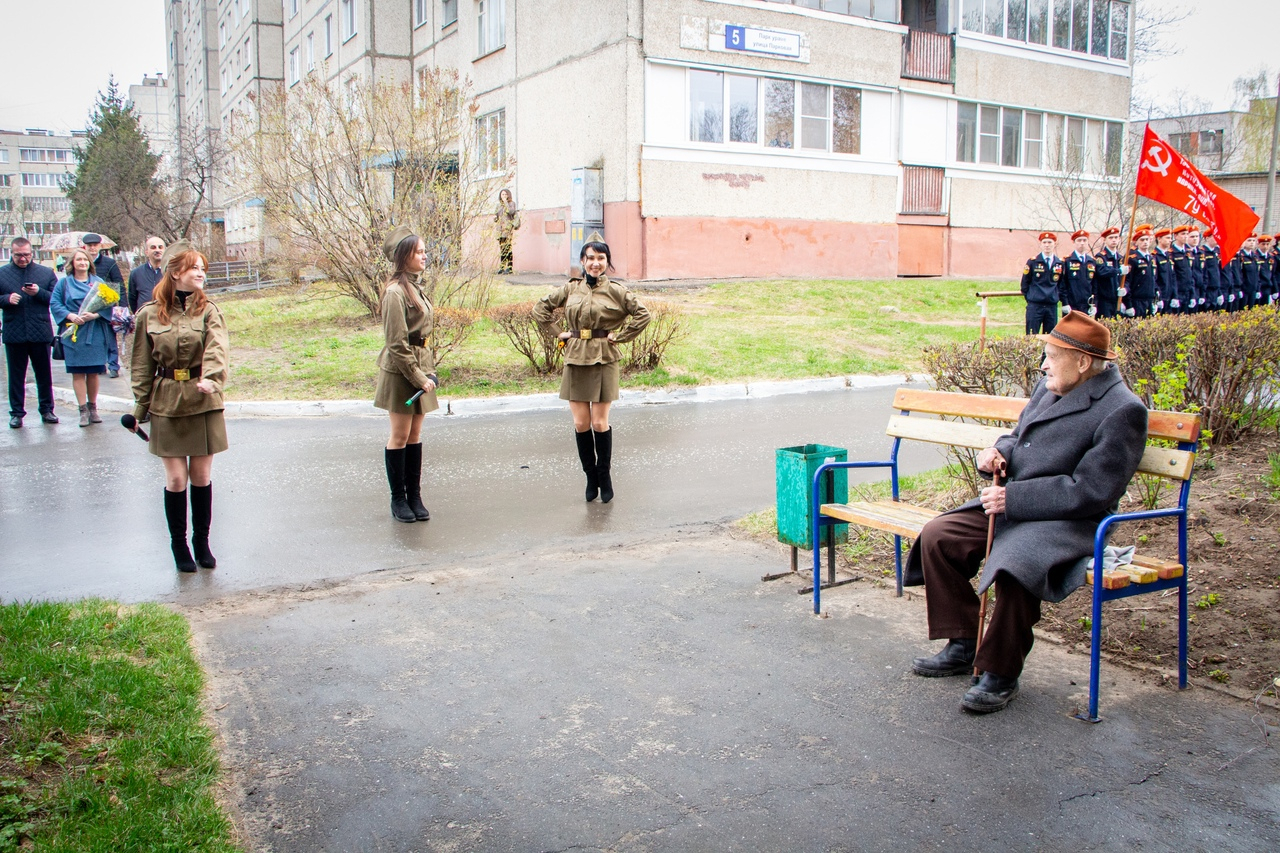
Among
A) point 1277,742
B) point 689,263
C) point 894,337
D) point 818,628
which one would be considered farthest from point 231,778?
point 689,263

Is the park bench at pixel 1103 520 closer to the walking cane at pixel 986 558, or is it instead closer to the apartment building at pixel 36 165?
the walking cane at pixel 986 558

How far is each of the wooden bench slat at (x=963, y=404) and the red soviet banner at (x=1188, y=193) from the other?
20.4 feet

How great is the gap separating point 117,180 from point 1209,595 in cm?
4308

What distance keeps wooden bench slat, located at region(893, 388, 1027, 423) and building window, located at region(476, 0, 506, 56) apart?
25988mm

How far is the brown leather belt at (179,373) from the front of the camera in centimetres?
609

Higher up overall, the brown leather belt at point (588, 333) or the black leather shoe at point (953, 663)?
the brown leather belt at point (588, 333)

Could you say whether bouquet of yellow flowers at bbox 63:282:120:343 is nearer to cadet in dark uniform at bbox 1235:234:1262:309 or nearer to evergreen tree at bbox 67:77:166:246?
cadet in dark uniform at bbox 1235:234:1262:309

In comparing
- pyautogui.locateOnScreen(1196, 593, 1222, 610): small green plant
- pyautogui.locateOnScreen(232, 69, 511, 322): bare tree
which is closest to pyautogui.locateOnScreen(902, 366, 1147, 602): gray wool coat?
pyautogui.locateOnScreen(1196, 593, 1222, 610): small green plant

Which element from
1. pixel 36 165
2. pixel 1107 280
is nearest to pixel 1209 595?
pixel 1107 280

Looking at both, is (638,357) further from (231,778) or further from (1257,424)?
(231,778)

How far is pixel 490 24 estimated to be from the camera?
30141 millimetres

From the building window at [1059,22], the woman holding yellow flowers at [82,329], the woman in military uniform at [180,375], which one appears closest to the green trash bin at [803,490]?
the woman in military uniform at [180,375]

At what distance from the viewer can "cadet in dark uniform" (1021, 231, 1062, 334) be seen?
52.4 feet

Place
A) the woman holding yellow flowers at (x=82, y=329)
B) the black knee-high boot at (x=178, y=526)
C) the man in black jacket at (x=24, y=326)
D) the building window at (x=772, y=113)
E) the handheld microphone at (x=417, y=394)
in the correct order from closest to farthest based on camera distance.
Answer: the black knee-high boot at (x=178, y=526), the handheld microphone at (x=417, y=394), the man in black jacket at (x=24, y=326), the woman holding yellow flowers at (x=82, y=329), the building window at (x=772, y=113)
